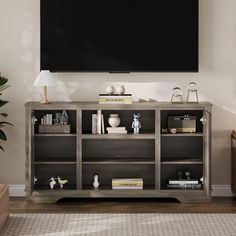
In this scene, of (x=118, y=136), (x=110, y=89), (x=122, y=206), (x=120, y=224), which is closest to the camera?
(x=120, y=224)

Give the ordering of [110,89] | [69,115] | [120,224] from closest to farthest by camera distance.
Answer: [120,224]
[110,89]
[69,115]

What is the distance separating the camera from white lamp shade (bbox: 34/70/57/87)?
588cm

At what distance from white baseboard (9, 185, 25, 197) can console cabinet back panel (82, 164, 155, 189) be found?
0.58 m

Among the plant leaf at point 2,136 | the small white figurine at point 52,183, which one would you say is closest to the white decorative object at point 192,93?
Answer: the small white figurine at point 52,183

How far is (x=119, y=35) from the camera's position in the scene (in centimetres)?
608

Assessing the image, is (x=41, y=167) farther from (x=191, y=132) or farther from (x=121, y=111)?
(x=191, y=132)

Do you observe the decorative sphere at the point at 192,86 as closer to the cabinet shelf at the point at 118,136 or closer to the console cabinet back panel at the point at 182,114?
the console cabinet back panel at the point at 182,114

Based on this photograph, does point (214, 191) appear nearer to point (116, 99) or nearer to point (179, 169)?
point (179, 169)

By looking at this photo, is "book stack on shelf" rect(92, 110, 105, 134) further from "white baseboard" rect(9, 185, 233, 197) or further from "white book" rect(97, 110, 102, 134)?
"white baseboard" rect(9, 185, 233, 197)

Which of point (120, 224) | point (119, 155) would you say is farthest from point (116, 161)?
point (120, 224)

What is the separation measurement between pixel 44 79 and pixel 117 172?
112 cm

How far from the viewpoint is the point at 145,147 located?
6.24 meters

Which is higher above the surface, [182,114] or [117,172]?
[182,114]

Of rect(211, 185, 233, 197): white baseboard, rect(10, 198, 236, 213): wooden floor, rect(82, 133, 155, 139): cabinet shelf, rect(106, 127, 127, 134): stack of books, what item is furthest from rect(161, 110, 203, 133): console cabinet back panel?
rect(10, 198, 236, 213): wooden floor
